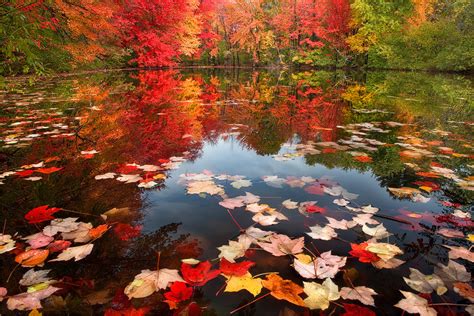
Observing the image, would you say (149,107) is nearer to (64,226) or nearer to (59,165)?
(59,165)

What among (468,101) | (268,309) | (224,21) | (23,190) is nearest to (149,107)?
(23,190)

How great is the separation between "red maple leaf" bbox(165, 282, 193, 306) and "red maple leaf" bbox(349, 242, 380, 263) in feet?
2.77

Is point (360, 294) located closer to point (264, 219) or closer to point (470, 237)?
point (264, 219)

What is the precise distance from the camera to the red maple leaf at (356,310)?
1.12 m

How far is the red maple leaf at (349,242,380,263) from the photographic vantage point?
145 cm

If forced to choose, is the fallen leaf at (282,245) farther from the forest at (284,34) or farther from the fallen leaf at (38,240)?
the forest at (284,34)

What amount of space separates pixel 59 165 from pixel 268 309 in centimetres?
253

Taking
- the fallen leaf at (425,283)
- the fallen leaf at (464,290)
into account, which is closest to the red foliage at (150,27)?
the fallen leaf at (425,283)

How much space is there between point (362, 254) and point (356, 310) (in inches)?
15.8

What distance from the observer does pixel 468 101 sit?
716 centimetres

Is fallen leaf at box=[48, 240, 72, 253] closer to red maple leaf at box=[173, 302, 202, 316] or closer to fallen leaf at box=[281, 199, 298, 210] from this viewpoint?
red maple leaf at box=[173, 302, 202, 316]

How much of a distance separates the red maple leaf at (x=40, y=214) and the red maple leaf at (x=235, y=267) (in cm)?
122

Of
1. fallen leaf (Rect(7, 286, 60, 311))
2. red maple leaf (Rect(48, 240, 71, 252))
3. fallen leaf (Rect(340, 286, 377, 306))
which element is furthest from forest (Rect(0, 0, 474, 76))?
fallen leaf (Rect(340, 286, 377, 306))

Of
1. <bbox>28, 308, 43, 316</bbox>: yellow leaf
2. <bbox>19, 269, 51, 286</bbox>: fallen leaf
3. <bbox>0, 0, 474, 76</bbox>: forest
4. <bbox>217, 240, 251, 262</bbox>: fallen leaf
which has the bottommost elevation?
<bbox>19, 269, 51, 286</bbox>: fallen leaf
